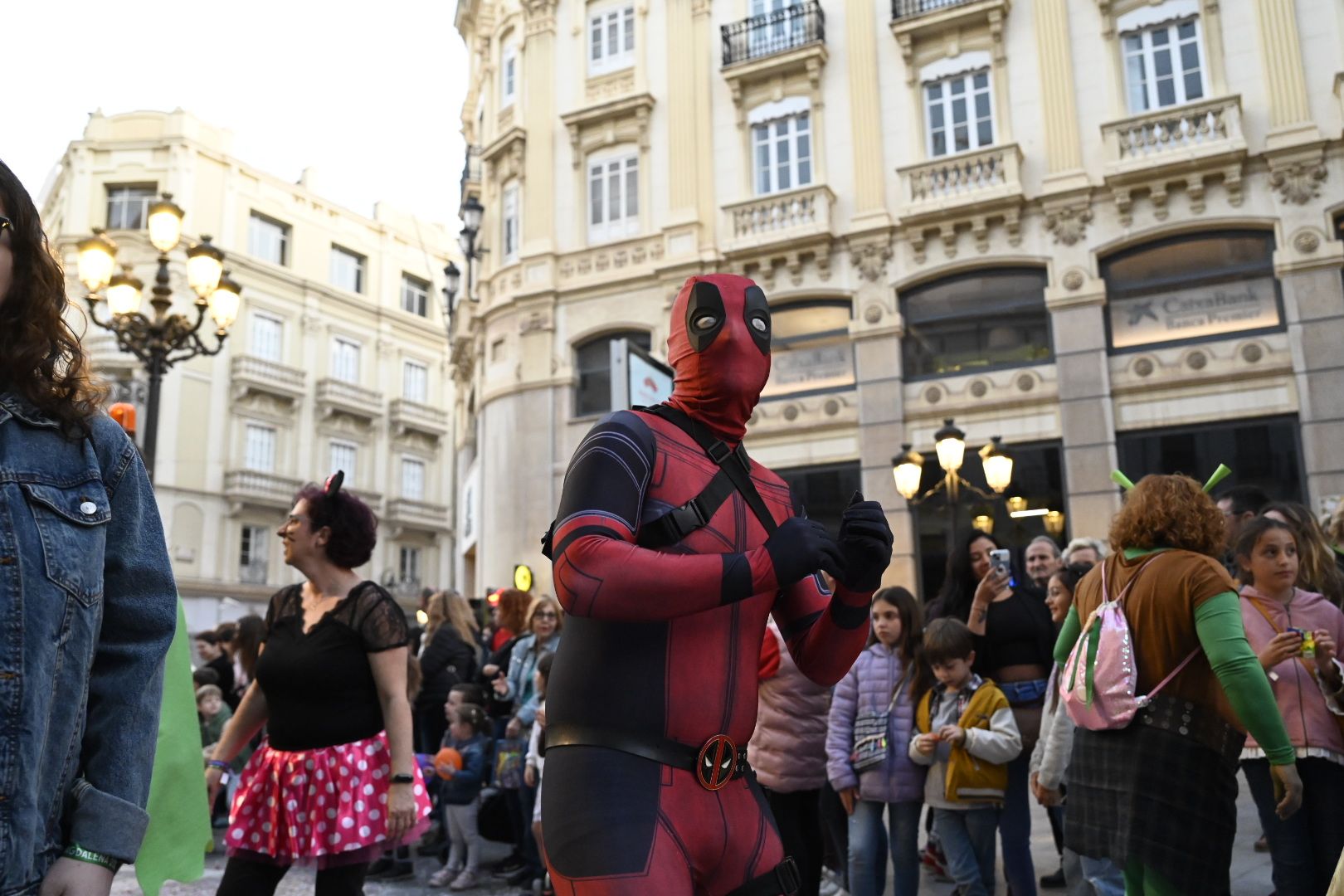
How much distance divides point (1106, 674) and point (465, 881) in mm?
5301

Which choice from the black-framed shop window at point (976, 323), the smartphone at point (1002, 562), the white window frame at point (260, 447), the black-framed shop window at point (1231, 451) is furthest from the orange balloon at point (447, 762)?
the white window frame at point (260, 447)

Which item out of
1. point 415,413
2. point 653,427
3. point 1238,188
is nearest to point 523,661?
point 653,427

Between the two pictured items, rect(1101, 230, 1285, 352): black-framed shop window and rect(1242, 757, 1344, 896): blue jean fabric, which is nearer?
rect(1242, 757, 1344, 896): blue jean fabric

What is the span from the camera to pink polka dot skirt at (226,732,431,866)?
3812 mm

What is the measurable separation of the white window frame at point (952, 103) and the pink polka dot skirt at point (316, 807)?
1669cm

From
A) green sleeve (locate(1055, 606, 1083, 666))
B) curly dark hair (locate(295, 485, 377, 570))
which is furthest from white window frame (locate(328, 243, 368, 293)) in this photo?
green sleeve (locate(1055, 606, 1083, 666))

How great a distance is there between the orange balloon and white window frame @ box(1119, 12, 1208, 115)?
1529 cm

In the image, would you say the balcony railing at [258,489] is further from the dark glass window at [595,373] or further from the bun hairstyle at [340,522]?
the bun hairstyle at [340,522]

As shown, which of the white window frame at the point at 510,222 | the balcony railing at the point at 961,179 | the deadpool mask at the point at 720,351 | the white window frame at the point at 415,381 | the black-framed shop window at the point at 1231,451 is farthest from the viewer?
the white window frame at the point at 415,381

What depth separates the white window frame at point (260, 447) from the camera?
36.2 meters

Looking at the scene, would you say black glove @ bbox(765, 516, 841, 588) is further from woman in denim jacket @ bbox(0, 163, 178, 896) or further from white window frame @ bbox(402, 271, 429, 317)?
white window frame @ bbox(402, 271, 429, 317)

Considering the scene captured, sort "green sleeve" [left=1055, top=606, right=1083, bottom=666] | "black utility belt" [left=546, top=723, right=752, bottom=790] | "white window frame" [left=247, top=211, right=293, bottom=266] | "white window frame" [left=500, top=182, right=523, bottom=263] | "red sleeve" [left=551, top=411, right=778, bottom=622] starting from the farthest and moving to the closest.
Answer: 1. "white window frame" [left=247, top=211, right=293, bottom=266]
2. "white window frame" [left=500, top=182, right=523, bottom=263]
3. "green sleeve" [left=1055, top=606, right=1083, bottom=666]
4. "black utility belt" [left=546, top=723, right=752, bottom=790]
5. "red sleeve" [left=551, top=411, right=778, bottom=622]

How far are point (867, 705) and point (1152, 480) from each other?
2.32m

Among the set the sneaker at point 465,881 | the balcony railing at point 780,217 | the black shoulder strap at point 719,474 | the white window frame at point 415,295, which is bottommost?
the sneaker at point 465,881
